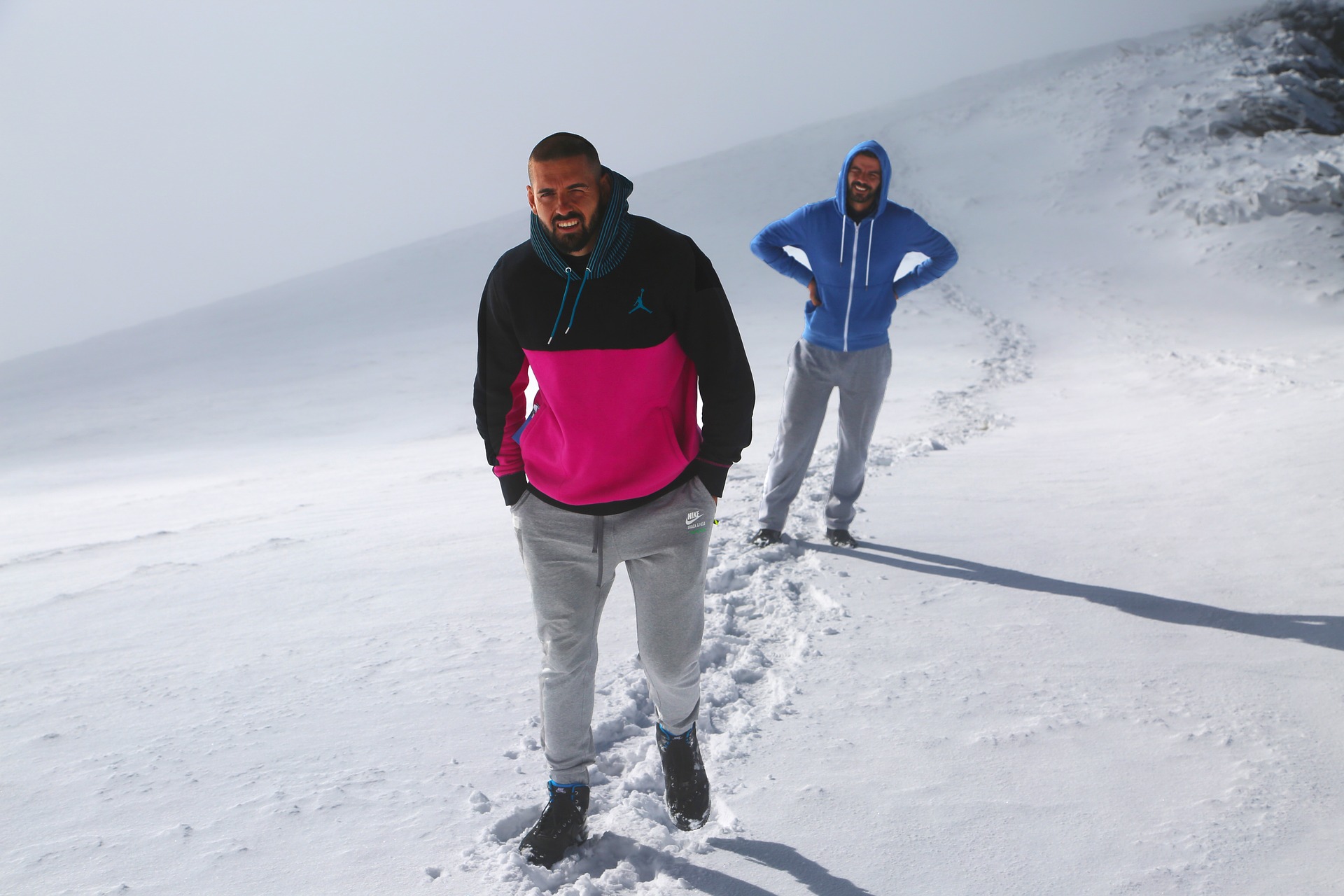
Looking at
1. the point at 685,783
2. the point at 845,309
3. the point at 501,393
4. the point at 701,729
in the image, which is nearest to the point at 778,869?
the point at 685,783

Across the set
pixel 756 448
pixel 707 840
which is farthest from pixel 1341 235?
pixel 707 840

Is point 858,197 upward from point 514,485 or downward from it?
upward

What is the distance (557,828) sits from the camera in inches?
86.0

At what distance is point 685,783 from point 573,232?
55.6 inches

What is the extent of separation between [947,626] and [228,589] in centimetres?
341

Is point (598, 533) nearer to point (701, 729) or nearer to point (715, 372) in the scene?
point (715, 372)

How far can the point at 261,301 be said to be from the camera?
20.5 m

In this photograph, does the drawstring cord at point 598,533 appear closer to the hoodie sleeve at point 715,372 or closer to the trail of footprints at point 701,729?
the hoodie sleeve at point 715,372

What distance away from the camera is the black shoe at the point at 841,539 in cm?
446

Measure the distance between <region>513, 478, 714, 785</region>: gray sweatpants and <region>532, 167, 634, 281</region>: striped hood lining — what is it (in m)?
0.56

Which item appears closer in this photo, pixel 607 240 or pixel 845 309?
pixel 607 240

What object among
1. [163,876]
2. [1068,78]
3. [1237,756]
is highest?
[1068,78]

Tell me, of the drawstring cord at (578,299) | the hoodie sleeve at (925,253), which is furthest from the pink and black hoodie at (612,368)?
the hoodie sleeve at (925,253)

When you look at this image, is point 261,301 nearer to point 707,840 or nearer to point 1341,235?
point 707,840
